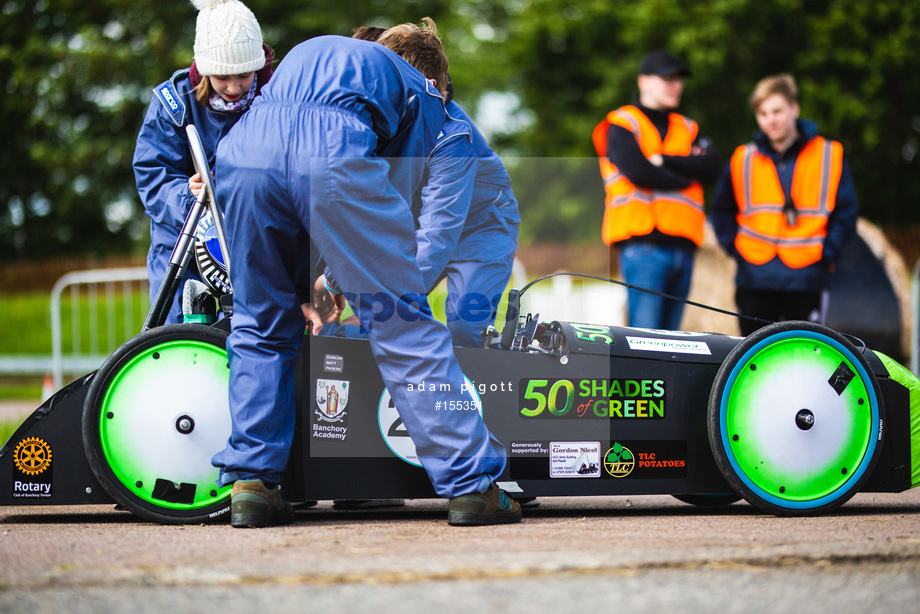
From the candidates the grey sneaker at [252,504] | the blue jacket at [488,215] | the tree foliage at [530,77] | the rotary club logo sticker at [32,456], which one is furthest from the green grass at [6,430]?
the tree foliage at [530,77]

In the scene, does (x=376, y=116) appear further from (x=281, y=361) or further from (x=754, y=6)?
(x=754, y=6)

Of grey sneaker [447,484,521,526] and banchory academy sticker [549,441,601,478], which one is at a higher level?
banchory academy sticker [549,441,601,478]

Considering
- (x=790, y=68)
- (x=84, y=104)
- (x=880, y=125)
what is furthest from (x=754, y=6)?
(x=84, y=104)

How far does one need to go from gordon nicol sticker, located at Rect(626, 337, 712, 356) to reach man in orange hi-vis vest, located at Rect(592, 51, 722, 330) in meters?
1.50

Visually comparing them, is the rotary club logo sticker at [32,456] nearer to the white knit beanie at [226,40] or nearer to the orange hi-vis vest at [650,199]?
the white knit beanie at [226,40]

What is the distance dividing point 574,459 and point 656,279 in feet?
6.59

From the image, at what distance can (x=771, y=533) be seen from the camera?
3.02 metres

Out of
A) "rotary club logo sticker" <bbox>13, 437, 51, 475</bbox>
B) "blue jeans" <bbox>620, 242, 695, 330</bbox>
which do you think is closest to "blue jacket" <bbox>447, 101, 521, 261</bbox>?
"blue jeans" <bbox>620, 242, 695, 330</bbox>

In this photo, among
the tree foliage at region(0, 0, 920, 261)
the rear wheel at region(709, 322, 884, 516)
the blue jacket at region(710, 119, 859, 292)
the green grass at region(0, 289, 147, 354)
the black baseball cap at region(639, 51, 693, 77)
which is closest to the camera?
the rear wheel at region(709, 322, 884, 516)

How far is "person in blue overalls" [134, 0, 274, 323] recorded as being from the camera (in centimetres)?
360

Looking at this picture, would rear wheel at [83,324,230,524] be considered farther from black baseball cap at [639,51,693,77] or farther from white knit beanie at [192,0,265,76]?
black baseball cap at [639,51,693,77]

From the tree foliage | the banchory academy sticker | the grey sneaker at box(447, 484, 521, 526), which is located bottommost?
the grey sneaker at box(447, 484, 521, 526)

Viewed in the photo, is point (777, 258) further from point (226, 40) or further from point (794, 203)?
point (226, 40)

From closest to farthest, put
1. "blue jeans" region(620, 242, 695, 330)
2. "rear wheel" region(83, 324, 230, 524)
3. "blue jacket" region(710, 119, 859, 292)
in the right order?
1. "rear wheel" region(83, 324, 230, 524)
2. "blue jeans" region(620, 242, 695, 330)
3. "blue jacket" region(710, 119, 859, 292)
